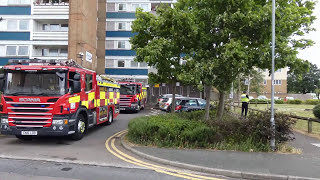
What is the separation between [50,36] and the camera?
28.1 m

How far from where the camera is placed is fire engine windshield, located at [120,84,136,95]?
71.7ft

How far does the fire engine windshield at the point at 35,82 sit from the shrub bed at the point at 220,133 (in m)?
3.01

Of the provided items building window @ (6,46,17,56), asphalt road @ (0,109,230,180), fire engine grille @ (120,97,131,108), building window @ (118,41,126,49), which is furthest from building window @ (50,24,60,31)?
asphalt road @ (0,109,230,180)

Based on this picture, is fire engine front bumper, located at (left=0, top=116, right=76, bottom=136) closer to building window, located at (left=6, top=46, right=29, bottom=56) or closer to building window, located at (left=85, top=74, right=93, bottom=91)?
building window, located at (left=85, top=74, right=93, bottom=91)

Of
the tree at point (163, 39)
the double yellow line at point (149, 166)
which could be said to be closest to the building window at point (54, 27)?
the tree at point (163, 39)

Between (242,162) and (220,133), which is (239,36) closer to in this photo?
(220,133)

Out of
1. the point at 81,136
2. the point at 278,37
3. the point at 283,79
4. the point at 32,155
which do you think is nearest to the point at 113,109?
the point at 81,136

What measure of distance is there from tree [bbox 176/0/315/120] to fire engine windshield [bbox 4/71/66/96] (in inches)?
174

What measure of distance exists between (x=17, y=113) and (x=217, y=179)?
6.54 metres

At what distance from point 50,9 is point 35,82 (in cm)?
2226

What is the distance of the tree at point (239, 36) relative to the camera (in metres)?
8.59

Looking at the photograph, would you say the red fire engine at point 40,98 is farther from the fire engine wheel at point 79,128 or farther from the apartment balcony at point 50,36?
the apartment balcony at point 50,36

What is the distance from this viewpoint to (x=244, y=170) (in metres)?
6.20

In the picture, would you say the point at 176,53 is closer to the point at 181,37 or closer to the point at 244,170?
the point at 181,37
